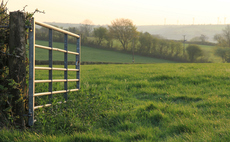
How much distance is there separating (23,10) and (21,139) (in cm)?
259

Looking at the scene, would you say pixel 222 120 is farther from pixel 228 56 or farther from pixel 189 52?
pixel 228 56

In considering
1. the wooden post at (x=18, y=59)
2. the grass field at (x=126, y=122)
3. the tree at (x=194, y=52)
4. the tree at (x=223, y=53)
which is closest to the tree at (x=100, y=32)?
the tree at (x=194, y=52)

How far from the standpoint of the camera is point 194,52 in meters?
64.7

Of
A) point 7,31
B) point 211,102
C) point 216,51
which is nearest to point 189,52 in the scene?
point 216,51

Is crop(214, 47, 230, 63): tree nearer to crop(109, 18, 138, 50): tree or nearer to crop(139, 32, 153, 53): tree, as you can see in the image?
crop(139, 32, 153, 53): tree

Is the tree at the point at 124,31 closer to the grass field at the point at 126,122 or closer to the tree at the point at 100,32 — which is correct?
the tree at the point at 100,32

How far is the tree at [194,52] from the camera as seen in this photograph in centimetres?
6438

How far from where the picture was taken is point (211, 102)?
6781 millimetres

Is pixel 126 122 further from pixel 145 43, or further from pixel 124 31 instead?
pixel 124 31

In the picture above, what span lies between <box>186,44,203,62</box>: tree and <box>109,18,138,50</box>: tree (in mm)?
18545

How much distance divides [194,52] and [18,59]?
66.4m

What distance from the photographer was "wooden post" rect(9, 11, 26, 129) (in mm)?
4207

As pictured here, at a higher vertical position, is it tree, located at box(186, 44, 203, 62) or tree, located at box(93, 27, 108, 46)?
tree, located at box(93, 27, 108, 46)

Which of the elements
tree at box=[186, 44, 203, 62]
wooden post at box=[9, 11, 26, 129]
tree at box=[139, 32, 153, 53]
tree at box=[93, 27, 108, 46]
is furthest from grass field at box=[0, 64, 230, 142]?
tree at box=[93, 27, 108, 46]
